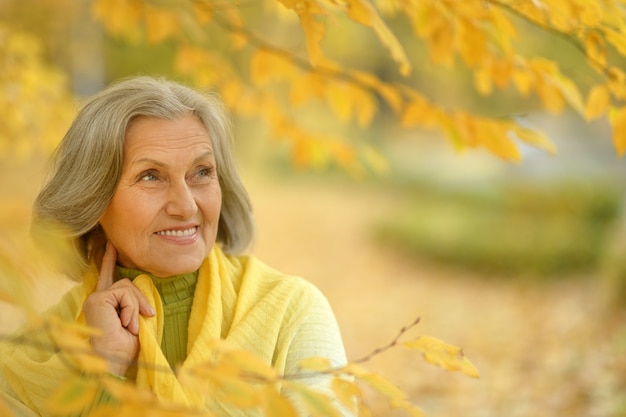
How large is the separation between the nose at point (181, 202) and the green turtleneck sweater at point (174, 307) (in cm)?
21

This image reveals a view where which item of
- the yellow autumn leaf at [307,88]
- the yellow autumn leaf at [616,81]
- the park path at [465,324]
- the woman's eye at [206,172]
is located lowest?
the park path at [465,324]

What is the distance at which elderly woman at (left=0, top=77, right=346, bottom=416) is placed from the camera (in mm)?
1762

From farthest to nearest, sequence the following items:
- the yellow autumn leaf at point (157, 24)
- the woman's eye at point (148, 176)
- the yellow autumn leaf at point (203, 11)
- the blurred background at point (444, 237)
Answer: the blurred background at point (444, 237) < the yellow autumn leaf at point (157, 24) < the yellow autumn leaf at point (203, 11) < the woman's eye at point (148, 176)

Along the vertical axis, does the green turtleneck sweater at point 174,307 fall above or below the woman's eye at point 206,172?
below

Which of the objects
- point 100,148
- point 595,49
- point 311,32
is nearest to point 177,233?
point 100,148

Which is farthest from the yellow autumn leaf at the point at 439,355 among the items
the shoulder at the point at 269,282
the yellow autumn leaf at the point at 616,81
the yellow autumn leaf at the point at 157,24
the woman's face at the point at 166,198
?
the yellow autumn leaf at the point at 157,24

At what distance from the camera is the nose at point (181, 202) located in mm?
1774

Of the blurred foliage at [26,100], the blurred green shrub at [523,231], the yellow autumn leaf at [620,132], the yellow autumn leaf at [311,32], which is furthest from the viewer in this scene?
the blurred green shrub at [523,231]

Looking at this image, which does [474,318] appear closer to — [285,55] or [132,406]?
[285,55]

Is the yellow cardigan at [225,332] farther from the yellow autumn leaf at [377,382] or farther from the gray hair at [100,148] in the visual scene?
the yellow autumn leaf at [377,382]

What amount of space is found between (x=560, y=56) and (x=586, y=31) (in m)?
9.92

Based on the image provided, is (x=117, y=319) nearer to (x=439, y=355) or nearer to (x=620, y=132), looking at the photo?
(x=439, y=355)

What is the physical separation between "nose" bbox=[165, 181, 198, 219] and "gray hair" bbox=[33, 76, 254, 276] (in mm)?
147

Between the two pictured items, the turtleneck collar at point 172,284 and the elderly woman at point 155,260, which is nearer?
the elderly woman at point 155,260
